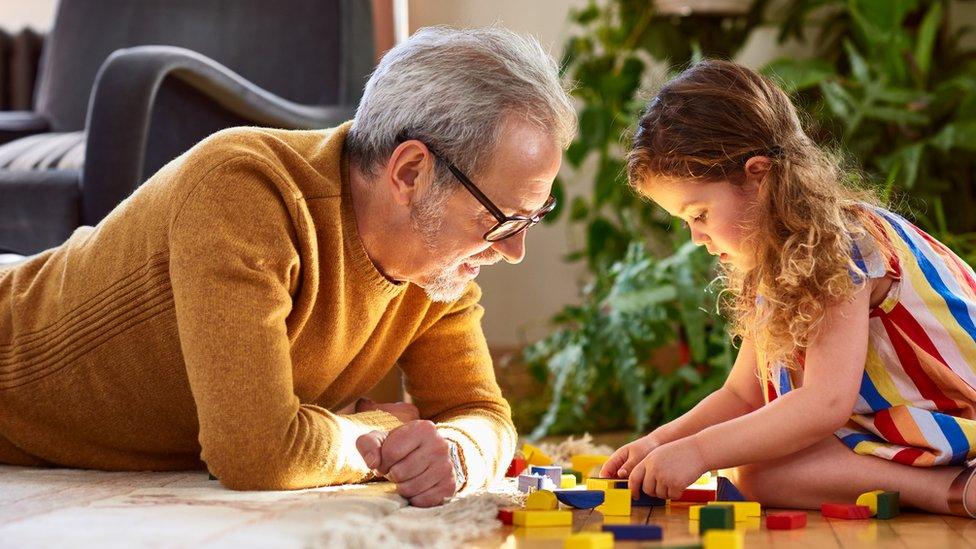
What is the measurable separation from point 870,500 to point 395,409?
2.30 feet

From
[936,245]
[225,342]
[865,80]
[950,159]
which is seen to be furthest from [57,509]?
[950,159]

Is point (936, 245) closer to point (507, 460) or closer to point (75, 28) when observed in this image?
point (507, 460)

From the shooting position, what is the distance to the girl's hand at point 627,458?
162 centimetres

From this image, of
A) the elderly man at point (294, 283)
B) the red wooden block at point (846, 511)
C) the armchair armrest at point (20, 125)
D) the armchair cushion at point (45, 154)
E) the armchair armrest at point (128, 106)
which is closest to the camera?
the elderly man at point (294, 283)

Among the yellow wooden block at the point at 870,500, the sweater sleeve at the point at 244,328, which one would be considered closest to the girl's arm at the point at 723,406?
the yellow wooden block at the point at 870,500

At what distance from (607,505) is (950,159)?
2.33 meters

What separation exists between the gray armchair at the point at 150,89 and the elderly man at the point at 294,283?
0.38 m

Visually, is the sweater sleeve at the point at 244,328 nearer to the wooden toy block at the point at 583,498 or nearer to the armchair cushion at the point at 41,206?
the wooden toy block at the point at 583,498

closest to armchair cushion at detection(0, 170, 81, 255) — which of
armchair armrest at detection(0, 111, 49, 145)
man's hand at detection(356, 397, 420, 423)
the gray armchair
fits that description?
the gray armchair

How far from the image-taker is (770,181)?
1591 millimetres

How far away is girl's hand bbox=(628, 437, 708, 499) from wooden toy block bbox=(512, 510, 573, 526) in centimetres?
19

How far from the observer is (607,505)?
4.72 feet

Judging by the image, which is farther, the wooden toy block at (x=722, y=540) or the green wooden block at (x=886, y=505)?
the green wooden block at (x=886, y=505)

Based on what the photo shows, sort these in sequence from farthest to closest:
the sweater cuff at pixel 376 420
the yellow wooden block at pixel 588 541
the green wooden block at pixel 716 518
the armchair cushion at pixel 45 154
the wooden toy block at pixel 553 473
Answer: the armchair cushion at pixel 45 154 < the wooden toy block at pixel 553 473 < the sweater cuff at pixel 376 420 < the green wooden block at pixel 716 518 < the yellow wooden block at pixel 588 541
